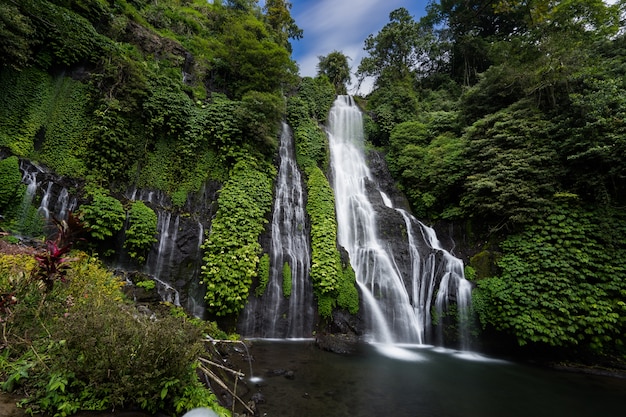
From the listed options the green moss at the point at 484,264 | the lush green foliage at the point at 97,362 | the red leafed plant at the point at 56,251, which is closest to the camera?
the lush green foliage at the point at 97,362

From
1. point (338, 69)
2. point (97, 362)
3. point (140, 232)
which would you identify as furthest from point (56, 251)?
point (338, 69)

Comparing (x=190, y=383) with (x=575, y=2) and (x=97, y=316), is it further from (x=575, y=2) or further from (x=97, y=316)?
(x=575, y=2)

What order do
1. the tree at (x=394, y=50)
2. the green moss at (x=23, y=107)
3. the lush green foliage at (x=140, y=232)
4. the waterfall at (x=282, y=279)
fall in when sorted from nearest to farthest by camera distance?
the lush green foliage at (x=140, y=232) < the green moss at (x=23, y=107) < the waterfall at (x=282, y=279) < the tree at (x=394, y=50)

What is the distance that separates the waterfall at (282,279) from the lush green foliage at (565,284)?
6165mm

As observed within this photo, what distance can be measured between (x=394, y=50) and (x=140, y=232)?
25.4m

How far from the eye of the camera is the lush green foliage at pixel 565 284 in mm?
7707

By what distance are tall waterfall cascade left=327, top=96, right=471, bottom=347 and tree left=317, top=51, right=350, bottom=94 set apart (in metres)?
13.2

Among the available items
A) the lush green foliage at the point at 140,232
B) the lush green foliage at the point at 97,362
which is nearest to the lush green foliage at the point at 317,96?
the lush green foliage at the point at 140,232

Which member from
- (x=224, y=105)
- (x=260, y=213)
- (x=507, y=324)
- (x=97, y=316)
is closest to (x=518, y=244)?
(x=507, y=324)

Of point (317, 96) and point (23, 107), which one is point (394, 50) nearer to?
point (317, 96)

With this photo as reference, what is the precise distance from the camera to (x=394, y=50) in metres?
24.4

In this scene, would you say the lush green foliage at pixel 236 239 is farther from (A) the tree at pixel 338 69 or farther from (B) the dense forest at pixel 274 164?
(A) the tree at pixel 338 69

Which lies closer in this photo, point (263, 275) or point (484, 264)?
point (263, 275)

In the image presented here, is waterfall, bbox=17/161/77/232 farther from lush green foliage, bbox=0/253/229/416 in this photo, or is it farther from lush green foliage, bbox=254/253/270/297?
lush green foliage, bbox=0/253/229/416
